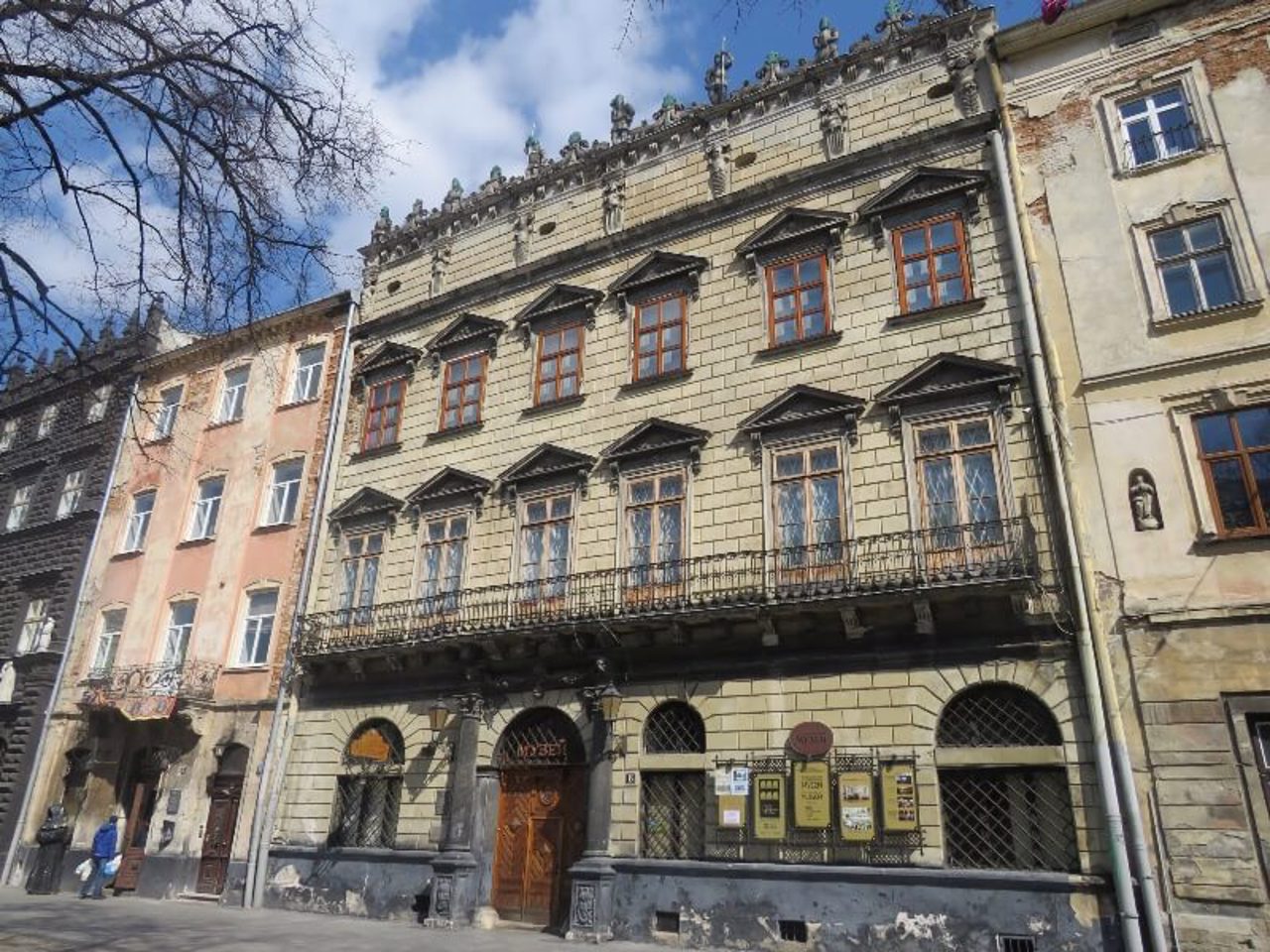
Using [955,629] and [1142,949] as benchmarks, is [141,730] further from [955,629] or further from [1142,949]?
[1142,949]

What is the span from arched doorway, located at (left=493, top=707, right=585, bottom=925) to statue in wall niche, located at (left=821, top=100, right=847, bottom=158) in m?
12.2

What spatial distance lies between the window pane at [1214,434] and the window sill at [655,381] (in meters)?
8.50

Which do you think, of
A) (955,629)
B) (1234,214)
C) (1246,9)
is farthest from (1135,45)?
(955,629)

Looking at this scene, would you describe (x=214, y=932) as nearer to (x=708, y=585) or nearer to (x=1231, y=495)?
(x=708, y=585)

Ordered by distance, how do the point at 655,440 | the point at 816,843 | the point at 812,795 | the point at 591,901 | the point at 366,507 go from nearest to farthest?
the point at 816,843 < the point at 812,795 < the point at 591,901 < the point at 655,440 < the point at 366,507

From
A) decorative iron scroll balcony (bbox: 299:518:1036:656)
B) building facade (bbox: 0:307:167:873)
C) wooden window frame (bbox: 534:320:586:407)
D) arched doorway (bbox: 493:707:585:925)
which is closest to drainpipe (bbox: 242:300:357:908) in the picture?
decorative iron scroll balcony (bbox: 299:518:1036:656)

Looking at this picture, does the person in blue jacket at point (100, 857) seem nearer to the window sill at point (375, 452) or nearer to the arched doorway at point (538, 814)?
the arched doorway at point (538, 814)

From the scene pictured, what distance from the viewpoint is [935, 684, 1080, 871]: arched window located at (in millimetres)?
12008

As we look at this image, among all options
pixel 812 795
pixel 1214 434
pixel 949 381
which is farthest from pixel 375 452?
pixel 1214 434

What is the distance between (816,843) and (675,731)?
9.97ft

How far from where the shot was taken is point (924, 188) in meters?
16.2

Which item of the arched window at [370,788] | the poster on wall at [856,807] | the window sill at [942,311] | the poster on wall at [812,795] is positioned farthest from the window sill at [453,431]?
the poster on wall at [856,807]

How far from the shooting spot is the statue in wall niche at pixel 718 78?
19.7 m

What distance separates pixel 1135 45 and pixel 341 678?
19.3m
